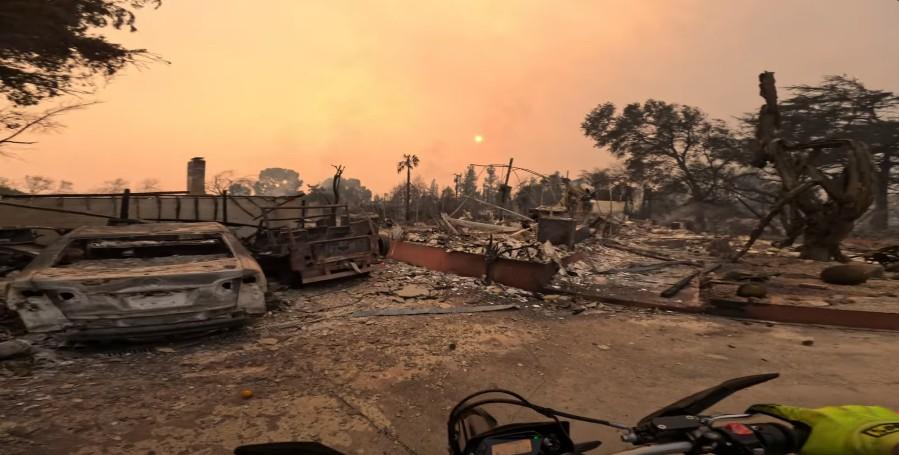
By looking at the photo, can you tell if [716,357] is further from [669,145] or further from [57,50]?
[669,145]

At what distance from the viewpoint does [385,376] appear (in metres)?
4.27

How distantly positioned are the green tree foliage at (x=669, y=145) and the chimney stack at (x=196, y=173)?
1089 inches

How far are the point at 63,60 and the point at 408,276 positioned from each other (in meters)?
6.14

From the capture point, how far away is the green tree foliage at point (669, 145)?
30.5 meters

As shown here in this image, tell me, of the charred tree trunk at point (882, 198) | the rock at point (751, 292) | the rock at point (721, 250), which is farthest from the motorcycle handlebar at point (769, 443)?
the charred tree trunk at point (882, 198)

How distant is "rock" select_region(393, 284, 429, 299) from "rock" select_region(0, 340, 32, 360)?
14.4ft

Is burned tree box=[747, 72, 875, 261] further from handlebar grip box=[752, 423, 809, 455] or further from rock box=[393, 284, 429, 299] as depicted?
handlebar grip box=[752, 423, 809, 455]

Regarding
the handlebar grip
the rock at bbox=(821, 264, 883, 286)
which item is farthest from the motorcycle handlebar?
the rock at bbox=(821, 264, 883, 286)

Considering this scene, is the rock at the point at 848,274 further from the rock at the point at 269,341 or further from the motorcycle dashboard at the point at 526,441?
the motorcycle dashboard at the point at 526,441

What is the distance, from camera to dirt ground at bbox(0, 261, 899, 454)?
3.21 meters

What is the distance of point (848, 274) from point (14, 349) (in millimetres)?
11634

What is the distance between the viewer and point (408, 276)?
902 centimetres

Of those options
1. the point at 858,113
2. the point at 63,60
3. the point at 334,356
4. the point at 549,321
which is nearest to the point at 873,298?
the point at 549,321

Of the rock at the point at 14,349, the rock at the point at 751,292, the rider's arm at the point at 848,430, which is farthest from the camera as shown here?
the rock at the point at 751,292
